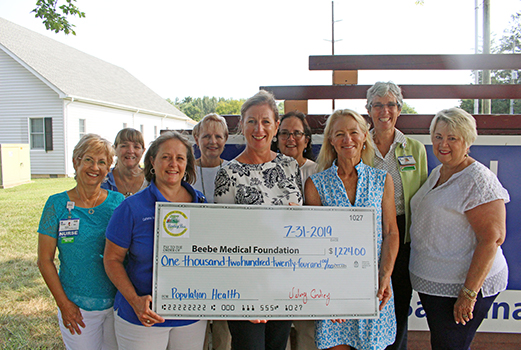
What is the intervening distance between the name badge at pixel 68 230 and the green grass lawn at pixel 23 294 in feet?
7.44

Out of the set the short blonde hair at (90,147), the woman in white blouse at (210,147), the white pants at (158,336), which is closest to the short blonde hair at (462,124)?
the woman in white blouse at (210,147)

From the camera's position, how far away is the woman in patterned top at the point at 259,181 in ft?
7.28

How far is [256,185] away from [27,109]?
18996 millimetres

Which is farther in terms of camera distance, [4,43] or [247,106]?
[4,43]

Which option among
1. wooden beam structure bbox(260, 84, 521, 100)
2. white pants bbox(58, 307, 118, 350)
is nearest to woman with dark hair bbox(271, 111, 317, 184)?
wooden beam structure bbox(260, 84, 521, 100)

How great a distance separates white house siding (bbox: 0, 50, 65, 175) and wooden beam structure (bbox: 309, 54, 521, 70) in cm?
1667

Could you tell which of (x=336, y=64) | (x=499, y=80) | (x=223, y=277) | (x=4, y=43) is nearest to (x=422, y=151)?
(x=336, y=64)

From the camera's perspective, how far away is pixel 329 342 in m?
2.31

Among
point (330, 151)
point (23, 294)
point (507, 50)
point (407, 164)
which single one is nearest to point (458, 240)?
point (407, 164)

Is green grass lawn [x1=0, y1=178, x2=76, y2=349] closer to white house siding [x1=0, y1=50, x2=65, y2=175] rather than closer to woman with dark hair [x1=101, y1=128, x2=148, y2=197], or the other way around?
woman with dark hair [x1=101, y1=128, x2=148, y2=197]

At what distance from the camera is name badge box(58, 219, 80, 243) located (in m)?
2.24

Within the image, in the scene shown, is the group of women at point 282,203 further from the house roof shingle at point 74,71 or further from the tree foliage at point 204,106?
the tree foliage at point 204,106

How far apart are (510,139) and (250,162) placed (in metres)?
2.43

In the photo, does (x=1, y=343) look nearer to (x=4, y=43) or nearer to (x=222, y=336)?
(x=222, y=336)
